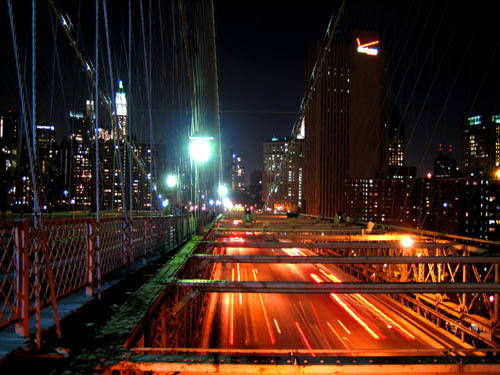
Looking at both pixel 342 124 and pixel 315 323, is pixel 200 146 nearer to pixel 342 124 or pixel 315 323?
pixel 315 323

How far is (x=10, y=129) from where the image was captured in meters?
25.8

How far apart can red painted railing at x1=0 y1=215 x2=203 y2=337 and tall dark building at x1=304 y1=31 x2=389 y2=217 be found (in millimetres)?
69177

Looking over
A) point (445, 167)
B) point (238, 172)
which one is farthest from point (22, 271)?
point (238, 172)

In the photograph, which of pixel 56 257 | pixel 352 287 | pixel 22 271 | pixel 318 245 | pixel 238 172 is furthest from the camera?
pixel 238 172

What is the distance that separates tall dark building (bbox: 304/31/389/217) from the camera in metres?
70.7

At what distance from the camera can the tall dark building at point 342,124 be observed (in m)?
Answer: 70.7

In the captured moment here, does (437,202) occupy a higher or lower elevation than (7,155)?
lower

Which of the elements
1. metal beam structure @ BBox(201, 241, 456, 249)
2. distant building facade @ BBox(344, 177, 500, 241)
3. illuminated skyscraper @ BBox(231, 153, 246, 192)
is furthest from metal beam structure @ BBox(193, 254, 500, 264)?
illuminated skyscraper @ BBox(231, 153, 246, 192)

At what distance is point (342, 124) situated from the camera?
254ft

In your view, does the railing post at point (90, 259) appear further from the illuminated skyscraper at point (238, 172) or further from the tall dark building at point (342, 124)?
the illuminated skyscraper at point (238, 172)

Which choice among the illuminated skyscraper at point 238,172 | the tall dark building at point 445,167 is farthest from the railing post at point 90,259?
the illuminated skyscraper at point 238,172

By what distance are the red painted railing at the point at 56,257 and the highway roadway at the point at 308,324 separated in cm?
417

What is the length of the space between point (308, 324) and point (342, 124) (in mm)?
70262

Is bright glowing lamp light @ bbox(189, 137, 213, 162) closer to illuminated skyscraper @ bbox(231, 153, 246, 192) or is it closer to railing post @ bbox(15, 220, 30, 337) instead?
railing post @ bbox(15, 220, 30, 337)
